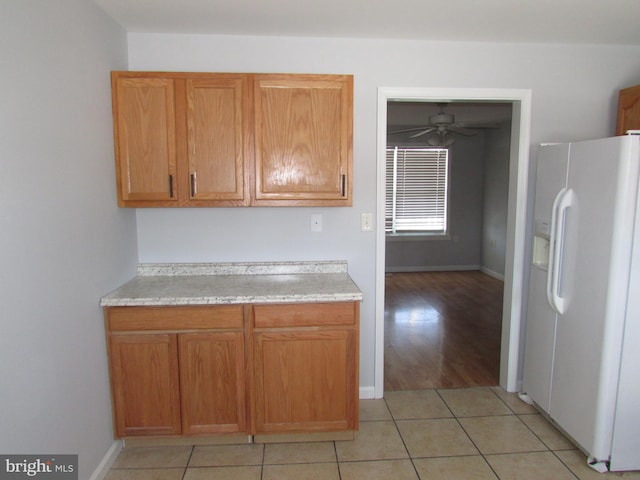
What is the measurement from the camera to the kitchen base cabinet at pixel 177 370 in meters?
2.21

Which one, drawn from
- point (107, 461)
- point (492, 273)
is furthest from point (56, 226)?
point (492, 273)

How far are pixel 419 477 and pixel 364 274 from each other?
1.23 metres

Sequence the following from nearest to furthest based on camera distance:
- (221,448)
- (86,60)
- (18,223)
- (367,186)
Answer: (18,223) → (86,60) → (221,448) → (367,186)

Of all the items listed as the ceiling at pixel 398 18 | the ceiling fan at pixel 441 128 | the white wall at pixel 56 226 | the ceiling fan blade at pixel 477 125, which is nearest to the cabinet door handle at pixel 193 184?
the white wall at pixel 56 226

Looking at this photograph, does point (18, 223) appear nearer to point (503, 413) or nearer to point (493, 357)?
point (503, 413)

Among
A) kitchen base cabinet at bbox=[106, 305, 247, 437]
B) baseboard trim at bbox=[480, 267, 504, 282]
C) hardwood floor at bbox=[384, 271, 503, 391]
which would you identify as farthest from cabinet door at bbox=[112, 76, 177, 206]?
baseboard trim at bbox=[480, 267, 504, 282]

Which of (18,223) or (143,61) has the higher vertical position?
(143,61)

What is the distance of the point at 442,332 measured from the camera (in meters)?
4.25

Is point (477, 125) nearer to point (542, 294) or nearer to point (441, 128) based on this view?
point (441, 128)

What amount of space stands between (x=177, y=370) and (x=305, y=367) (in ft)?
2.29

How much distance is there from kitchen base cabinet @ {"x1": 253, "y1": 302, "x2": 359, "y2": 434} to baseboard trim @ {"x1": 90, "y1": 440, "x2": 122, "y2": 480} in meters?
0.77

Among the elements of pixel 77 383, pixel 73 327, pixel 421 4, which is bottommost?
pixel 77 383

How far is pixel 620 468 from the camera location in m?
2.09

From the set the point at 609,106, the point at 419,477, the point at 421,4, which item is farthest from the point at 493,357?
the point at 421,4
